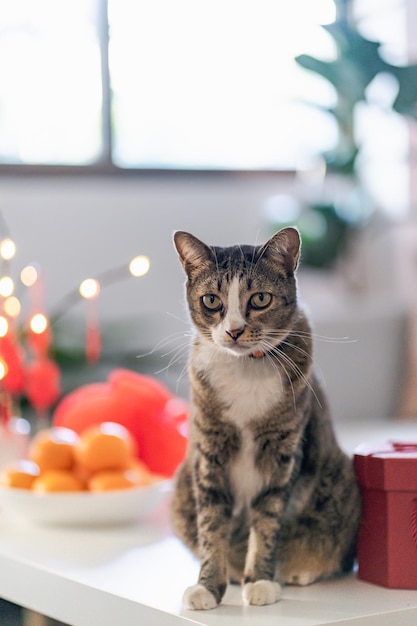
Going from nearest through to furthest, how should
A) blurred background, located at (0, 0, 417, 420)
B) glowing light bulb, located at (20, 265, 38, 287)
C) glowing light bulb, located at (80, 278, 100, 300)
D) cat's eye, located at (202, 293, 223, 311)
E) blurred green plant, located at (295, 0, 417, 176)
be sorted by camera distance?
cat's eye, located at (202, 293, 223, 311) → blurred green plant, located at (295, 0, 417, 176) → glowing light bulb, located at (80, 278, 100, 300) → glowing light bulb, located at (20, 265, 38, 287) → blurred background, located at (0, 0, 417, 420)

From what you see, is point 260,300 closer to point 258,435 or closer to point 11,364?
point 258,435

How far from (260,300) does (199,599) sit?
1.14ft

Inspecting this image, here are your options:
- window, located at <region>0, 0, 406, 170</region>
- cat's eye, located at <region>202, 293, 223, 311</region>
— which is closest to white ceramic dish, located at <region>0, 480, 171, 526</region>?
cat's eye, located at <region>202, 293, 223, 311</region>

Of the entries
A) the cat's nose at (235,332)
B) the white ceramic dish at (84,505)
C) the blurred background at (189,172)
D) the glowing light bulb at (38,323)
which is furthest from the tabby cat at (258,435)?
the blurred background at (189,172)

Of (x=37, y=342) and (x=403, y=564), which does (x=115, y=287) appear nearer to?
(x=37, y=342)

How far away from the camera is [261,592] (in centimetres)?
101

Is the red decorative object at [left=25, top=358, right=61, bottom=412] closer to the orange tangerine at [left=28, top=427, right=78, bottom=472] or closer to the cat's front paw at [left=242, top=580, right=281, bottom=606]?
the orange tangerine at [left=28, top=427, right=78, bottom=472]

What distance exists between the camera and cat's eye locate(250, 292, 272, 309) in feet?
3.49

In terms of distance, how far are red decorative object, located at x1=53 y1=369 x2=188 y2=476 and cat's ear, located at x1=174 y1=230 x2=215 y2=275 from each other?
0.64 m

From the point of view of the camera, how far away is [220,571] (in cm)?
106

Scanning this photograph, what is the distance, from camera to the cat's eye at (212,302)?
3.53 ft

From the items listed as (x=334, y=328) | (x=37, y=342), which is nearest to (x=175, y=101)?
(x=334, y=328)

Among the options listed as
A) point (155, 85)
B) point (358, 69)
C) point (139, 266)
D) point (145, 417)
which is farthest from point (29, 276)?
point (155, 85)

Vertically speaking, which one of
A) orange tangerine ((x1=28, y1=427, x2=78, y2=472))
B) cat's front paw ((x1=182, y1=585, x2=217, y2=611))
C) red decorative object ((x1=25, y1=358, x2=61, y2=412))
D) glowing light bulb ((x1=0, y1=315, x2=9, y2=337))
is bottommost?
cat's front paw ((x1=182, y1=585, x2=217, y2=611))
